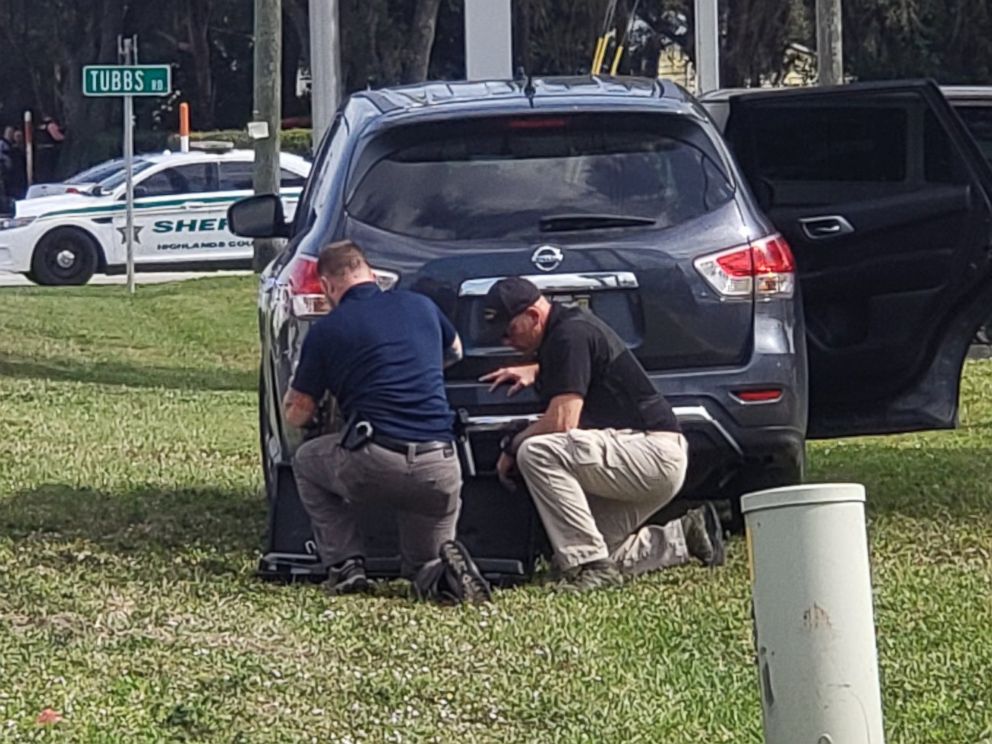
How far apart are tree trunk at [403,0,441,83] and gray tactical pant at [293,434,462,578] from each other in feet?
127

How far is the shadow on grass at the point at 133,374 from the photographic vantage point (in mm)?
16016

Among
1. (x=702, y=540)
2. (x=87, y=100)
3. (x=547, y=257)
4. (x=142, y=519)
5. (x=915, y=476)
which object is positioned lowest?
(x=915, y=476)

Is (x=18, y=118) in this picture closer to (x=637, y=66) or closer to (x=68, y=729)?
(x=637, y=66)

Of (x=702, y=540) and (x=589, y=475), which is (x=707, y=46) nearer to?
(x=702, y=540)

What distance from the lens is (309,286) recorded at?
759 cm

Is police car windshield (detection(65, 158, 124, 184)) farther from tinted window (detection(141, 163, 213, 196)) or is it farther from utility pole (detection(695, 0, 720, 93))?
utility pole (detection(695, 0, 720, 93))

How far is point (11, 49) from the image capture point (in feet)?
174

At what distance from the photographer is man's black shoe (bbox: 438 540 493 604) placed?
7.20 meters

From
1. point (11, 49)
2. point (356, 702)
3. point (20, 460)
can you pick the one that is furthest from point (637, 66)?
point (356, 702)

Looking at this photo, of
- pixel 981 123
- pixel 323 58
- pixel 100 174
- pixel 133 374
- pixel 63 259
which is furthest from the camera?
pixel 100 174

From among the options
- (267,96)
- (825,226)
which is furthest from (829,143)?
(267,96)

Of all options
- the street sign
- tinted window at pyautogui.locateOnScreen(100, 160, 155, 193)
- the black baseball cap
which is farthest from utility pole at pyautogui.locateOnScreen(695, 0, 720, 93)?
the black baseball cap

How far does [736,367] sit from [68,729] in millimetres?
2957

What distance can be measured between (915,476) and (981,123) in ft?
5.60
